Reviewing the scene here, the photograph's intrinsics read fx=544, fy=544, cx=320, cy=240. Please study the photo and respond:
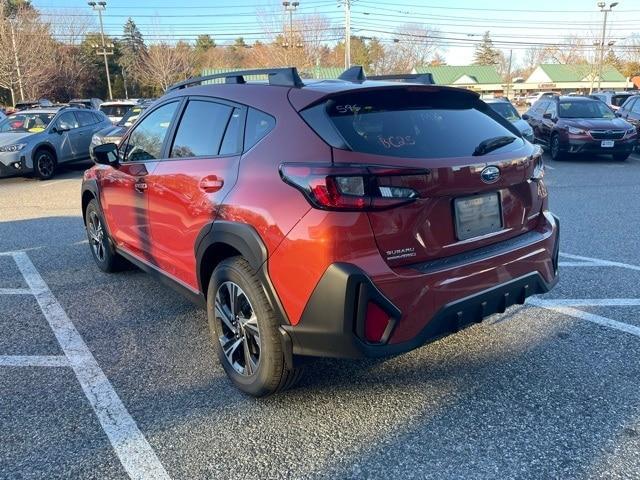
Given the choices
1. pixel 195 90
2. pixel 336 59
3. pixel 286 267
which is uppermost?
pixel 336 59

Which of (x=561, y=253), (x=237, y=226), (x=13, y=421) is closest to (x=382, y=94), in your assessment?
(x=237, y=226)

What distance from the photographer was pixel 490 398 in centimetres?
304

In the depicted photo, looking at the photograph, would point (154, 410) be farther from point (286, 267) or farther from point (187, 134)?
point (187, 134)

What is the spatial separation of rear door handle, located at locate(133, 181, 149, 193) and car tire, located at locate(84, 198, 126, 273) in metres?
1.12

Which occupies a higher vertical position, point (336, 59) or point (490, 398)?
point (336, 59)

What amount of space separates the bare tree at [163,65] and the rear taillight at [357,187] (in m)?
57.1

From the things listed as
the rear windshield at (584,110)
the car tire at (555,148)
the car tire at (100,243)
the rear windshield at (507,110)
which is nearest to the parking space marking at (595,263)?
the car tire at (100,243)

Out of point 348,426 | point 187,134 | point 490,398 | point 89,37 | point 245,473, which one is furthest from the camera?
point 89,37

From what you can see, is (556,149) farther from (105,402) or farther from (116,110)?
(116,110)

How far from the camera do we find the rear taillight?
8.16 ft

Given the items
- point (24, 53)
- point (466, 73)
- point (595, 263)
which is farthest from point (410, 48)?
point (595, 263)

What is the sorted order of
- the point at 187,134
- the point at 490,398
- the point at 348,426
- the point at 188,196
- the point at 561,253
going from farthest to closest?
the point at 561,253, the point at 187,134, the point at 188,196, the point at 490,398, the point at 348,426

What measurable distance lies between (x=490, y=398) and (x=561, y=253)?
320 centimetres

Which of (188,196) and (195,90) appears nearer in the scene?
(188,196)
